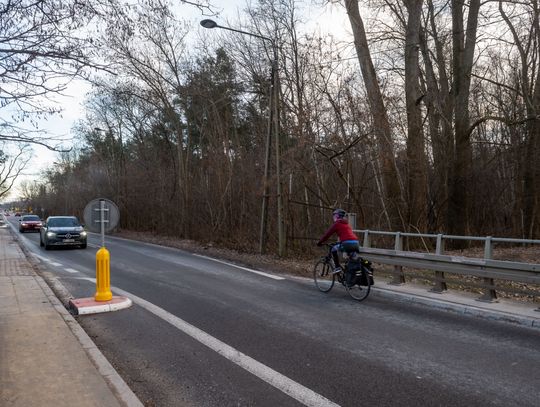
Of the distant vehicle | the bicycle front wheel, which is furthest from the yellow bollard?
the distant vehicle

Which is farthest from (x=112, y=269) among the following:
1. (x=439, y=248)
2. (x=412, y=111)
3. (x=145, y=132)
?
(x=145, y=132)

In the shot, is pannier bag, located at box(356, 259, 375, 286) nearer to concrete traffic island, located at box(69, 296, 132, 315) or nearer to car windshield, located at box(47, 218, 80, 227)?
concrete traffic island, located at box(69, 296, 132, 315)

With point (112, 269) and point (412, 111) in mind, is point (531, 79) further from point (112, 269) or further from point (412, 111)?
point (112, 269)

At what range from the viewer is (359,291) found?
9.53 metres

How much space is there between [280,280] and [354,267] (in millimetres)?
3185

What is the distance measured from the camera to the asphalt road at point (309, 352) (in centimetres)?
466

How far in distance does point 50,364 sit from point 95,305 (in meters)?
3.31

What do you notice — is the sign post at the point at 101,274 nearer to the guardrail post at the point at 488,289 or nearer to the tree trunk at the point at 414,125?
the guardrail post at the point at 488,289

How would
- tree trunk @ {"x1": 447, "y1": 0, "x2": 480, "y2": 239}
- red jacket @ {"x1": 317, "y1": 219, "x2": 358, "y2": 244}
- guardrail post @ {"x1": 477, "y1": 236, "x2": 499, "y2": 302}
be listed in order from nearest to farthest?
guardrail post @ {"x1": 477, "y1": 236, "x2": 499, "y2": 302} → red jacket @ {"x1": 317, "y1": 219, "x2": 358, "y2": 244} → tree trunk @ {"x1": 447, "y1": 0, "x2": 480, "y2": 239}

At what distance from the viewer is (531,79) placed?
23.1 metres

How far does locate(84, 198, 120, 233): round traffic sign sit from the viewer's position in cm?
933

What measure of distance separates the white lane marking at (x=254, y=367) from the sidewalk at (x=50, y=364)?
1.35 meters

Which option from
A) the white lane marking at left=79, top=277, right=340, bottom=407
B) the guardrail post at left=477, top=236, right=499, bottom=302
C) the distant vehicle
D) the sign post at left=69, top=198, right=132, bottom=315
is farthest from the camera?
the distant vehicle

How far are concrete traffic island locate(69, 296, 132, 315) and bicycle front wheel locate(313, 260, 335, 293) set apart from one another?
13.3 feet
